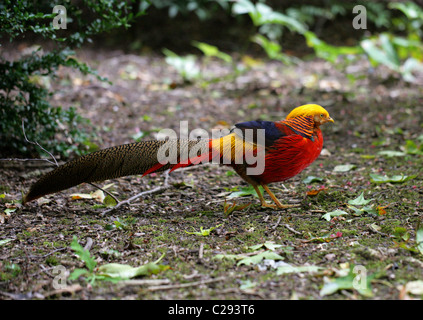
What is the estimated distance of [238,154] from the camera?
3326mm

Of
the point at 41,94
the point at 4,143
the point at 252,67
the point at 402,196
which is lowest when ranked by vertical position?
the point at 402,196

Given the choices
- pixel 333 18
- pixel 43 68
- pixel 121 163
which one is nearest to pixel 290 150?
pixel 121 163

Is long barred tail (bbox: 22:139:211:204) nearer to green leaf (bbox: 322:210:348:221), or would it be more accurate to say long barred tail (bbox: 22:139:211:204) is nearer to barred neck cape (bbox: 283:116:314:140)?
barred neck cape (bbox: 283:116:314:140)

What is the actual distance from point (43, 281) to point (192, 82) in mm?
5203

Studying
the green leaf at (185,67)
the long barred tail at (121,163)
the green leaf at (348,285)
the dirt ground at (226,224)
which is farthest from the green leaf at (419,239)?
the green leaf at (185,67)

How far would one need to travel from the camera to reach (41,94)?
394 centimetres

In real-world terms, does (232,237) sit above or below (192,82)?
below

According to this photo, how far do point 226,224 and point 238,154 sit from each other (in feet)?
1.71

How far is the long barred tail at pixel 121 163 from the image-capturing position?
121 inches

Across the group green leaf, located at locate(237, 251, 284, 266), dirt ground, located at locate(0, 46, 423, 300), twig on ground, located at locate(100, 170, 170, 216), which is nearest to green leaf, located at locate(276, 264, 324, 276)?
dirt ground, located at locate(0, 46, 423, 300)

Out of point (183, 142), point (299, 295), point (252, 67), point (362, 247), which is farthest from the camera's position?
point (252, 67)

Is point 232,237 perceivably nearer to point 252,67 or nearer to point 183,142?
point 183,142

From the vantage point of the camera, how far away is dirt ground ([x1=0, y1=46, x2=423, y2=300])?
2.29m

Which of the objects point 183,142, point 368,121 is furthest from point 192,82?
point 183,142
